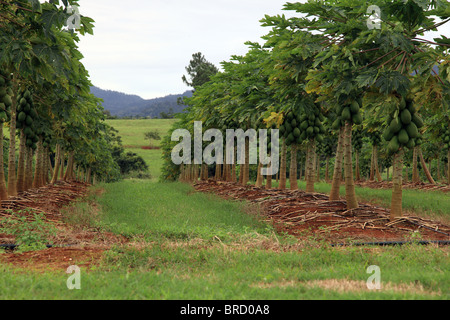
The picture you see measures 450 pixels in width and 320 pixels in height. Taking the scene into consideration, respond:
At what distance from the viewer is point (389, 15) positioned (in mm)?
10484

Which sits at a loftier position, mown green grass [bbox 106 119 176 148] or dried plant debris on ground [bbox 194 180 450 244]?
mown green grass [bbox 106 119 176 148]

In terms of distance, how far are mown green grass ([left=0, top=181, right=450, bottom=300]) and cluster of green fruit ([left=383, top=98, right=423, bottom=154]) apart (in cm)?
343

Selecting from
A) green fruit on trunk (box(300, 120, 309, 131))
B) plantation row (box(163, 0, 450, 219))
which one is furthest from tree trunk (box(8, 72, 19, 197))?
green fruit on trunk (box(300, 120, 309, 131))

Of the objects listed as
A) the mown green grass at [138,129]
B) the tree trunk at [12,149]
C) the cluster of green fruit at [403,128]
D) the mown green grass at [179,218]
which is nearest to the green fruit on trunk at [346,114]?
the cluster of green fruit at [403,128]

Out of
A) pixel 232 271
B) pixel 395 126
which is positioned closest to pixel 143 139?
pixel 395 126

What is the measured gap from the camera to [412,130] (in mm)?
10578

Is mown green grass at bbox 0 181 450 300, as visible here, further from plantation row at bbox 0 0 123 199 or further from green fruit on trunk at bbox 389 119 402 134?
plantation row at bbox 0 0 123 199

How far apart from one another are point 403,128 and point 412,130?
0.80 ft

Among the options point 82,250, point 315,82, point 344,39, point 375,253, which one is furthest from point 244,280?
point 344,39

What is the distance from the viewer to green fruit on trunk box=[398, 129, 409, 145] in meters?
10.5

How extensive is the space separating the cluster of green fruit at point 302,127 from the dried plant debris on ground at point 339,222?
8.15ft

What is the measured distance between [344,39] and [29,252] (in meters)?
9.83

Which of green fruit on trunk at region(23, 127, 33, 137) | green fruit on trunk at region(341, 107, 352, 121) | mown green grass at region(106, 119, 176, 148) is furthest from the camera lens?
mown green grass at region(106, 119, 176, 148)

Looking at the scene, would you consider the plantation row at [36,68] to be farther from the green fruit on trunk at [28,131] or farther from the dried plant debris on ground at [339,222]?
the dried plant debris on ground at [339,222]
